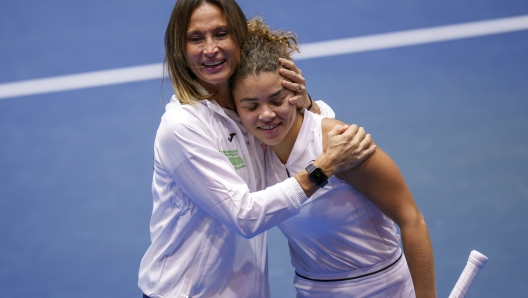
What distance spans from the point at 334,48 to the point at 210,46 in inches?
167

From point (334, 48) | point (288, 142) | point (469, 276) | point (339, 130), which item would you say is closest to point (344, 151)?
point (339, 130)

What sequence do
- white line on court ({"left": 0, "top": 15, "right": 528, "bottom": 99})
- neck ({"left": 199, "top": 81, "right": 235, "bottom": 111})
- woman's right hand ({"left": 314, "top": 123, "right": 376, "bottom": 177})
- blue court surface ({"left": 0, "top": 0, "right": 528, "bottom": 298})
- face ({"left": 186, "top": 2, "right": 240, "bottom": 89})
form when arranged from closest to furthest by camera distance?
woman's right hand ({"left": 314, "top": 123, "right": 376, "bottom": 177}), face ({"left": 186, "top": 2, "right": 240, "bottom": 89}), neck ({"left": 199, "top": 81, "right": 235, "bottom": 111}), blue court surface ({"left": 0, "top": 0, "right": 528, "bottom": 298}), white line on court ({"left": 0, "top": 15, "right": 528, "bottom": 99})

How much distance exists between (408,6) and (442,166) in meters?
2.44

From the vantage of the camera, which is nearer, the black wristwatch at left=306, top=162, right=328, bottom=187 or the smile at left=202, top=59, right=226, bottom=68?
the black wristwatch at left=306, top=162, right=328, bottom=187

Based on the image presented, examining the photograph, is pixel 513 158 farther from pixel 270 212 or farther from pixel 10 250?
pixel 10 250

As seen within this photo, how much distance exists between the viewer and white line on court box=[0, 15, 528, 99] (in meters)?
6.89

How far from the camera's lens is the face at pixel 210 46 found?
2.93 metres

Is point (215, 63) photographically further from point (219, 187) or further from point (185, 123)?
point (219, 187)

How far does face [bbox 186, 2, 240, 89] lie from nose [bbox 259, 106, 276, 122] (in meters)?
0.23

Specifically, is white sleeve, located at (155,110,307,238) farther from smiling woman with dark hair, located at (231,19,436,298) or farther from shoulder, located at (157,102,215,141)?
smiling woman with dark hair, located at (231,19,436,298)

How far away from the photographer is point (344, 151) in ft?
8.83

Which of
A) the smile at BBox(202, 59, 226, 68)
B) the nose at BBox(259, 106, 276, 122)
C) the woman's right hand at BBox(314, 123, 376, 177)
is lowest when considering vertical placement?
the woman's right hand at BBox(314, 123, 376, 177)

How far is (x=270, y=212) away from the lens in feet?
8.96

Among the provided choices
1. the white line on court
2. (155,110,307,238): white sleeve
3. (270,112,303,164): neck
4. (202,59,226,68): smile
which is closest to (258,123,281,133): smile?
(270,112,303,164): neck
